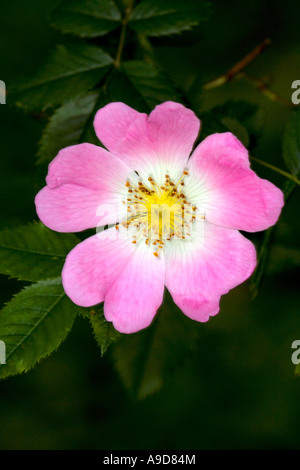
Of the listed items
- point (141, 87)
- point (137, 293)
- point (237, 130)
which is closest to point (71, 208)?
point (137, 293)

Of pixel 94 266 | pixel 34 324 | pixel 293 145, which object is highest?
pixel 293 145

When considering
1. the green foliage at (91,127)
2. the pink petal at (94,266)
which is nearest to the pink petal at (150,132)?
the green foliage at (91,127)

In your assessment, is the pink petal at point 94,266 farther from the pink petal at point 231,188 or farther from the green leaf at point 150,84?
the green leaf at point 150,84

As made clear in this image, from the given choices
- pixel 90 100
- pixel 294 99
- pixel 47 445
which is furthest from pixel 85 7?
pixel 47 445

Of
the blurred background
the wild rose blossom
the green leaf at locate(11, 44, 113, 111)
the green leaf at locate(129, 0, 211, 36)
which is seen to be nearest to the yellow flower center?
the wild rose blossom

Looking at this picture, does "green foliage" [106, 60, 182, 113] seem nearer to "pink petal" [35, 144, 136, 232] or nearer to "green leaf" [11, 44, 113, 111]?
"green leaf" [11, 44, 113, 111]

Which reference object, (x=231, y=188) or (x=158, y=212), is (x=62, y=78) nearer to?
(x=158, y=212)

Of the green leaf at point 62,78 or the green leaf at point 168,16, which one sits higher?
the green leaf at point 168,16
